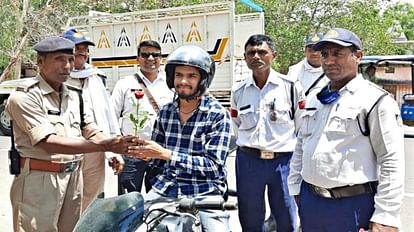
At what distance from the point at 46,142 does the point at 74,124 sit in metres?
0.35

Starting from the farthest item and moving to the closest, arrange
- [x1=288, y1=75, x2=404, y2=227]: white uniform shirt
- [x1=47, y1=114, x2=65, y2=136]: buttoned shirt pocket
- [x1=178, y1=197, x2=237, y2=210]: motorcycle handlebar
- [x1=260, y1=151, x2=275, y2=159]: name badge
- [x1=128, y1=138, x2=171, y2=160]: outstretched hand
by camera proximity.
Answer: [x1=260, y1=151, x2=275, y2=159]: name badge → [x1=47, y1=114, x2=65, y2=136]: buttoned shirt pocket → [x1=288, y1=75, x2=404, y2=227]: white uniform shirt → [x1=128, y1=138, x2=171, y2=160]: outstretched hand → [x1=178, y1=197, x2=237, y2=210]: motorcycle handlebar

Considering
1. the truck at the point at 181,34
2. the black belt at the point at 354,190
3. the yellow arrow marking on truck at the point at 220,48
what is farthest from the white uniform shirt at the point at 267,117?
the yellow arrow marking on truck at the point at 220,48

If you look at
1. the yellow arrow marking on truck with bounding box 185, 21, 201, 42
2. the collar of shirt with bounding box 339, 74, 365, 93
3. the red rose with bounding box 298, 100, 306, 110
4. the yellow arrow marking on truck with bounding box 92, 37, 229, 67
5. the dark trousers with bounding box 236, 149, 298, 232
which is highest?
the yellow arrow marking on truck with bounding box 185, 21, 201, 42

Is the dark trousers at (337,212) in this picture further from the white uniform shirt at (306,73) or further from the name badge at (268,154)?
the white uniform shirt at (306,73)

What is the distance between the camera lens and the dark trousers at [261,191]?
3.99m

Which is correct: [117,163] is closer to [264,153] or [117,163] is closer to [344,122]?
[264,153]

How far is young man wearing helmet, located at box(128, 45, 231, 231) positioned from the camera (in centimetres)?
261

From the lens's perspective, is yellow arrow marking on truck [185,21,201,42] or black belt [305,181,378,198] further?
yellow arrow marking on truck [185,21,201,42]

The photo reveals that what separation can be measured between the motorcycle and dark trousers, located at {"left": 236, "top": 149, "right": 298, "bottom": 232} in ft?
5.31

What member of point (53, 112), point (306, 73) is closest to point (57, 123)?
point (53, 112)

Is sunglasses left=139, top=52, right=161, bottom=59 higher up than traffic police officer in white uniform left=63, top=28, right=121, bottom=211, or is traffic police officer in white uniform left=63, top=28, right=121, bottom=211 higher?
sunglasses left=139, top=52, right=161, bottom=59

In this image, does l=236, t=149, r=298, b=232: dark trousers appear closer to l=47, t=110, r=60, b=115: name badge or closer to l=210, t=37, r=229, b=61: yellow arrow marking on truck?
l=47, t=110, r=60, b=115: name badge

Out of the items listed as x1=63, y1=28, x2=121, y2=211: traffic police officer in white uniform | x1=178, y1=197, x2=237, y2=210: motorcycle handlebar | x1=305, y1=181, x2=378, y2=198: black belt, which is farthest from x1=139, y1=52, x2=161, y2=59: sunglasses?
x1=178, y1=197, x2=237, y2=210: motorcycle handlebar

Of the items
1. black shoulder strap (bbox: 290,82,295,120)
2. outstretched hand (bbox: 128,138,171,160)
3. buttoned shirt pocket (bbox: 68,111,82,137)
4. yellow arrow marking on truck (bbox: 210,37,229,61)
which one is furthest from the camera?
yellow arrow marking on truck (bbox: 210,37,229,61)
